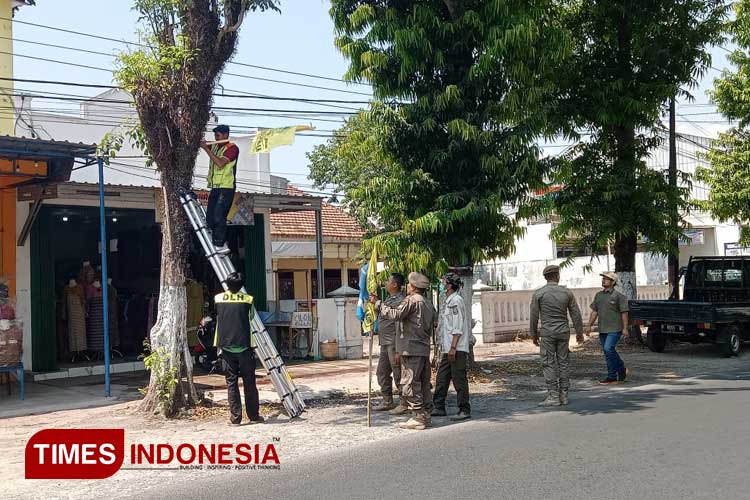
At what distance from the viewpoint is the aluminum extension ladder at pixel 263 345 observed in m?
9.81

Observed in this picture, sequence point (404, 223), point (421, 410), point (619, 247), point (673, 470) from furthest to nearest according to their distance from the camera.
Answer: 1. point (619, 247)
2. point (404, 223)
3. point (421, 410)
4. point (673, 470)

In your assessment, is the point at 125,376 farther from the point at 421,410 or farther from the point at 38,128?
the point at 421,410

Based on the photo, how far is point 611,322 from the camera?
40.9 feet

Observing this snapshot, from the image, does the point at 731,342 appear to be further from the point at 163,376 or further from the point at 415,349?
the point at 163,376

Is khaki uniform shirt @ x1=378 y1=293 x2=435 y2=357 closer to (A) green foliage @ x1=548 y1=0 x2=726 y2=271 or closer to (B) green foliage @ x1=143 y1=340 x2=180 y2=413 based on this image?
(B) green foliage @ x1=143 y1=340 x2=180 y2=413

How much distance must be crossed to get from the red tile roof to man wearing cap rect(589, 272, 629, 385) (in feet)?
40.7

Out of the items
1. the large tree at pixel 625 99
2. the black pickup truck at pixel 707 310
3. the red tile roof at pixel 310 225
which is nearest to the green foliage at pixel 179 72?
the large tree at pixel 625 99

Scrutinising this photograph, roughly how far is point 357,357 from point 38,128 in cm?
899

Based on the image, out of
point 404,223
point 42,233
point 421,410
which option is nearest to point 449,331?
point 421,410

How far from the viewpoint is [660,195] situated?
16.8 m

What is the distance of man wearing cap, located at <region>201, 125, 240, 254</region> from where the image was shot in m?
10.8

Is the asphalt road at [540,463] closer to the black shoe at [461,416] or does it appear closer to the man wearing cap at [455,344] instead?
the black shoe at [461,416]

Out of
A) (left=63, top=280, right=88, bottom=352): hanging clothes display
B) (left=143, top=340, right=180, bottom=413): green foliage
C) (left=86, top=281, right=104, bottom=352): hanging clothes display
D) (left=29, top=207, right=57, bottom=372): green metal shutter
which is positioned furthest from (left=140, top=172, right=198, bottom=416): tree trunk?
(left=86, top=281, right=104, bottom=352): hanging clothes display

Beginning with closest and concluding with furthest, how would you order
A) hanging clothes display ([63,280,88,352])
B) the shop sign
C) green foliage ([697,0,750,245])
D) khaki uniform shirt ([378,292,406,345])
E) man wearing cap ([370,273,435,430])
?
man wearing cap ([370,273,435,430]) → khaki uniform shirt ([378,292,406,345]) → the shop sign → hanging clothes display ([63,280,88,352]) → green foliage ([697,0,750,245])
